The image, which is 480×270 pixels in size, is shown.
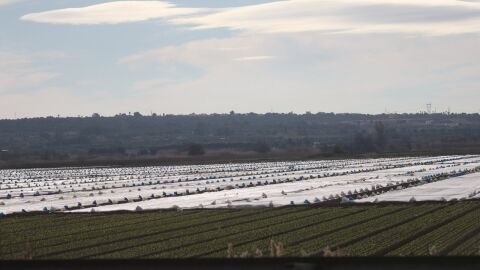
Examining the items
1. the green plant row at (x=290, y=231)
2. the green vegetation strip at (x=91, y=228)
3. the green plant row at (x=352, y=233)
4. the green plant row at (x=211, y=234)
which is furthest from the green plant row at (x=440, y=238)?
the green vegetation strip at (x=91, y=228)

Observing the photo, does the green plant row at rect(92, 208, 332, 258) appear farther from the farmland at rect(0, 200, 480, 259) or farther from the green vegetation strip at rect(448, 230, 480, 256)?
the green vegetation strip at rect(448, 230, 480, 256)

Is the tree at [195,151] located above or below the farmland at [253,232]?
below

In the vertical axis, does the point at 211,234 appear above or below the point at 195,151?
above

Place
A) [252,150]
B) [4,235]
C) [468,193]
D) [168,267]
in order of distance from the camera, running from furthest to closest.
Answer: [252,150]
[468,193]
[4,235]
[168,267]

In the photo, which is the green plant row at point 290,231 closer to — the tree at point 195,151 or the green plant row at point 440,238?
the green plant row at point 440,238

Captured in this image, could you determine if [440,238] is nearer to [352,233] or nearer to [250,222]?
[352,233]

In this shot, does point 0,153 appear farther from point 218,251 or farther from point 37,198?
point 218,251

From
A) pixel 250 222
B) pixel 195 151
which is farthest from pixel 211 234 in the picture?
pixel 195 151

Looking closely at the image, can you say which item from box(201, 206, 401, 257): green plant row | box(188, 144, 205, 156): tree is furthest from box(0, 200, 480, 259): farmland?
box(188, 144, 205, 156): tree

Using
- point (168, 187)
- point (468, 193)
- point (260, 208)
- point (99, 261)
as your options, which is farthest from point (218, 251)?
point (168, 187)
